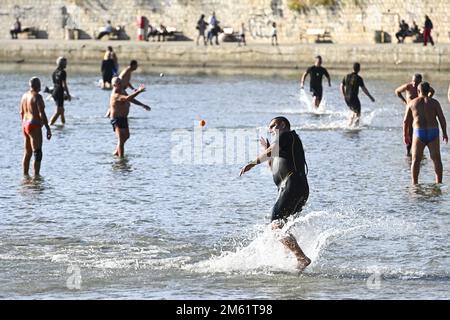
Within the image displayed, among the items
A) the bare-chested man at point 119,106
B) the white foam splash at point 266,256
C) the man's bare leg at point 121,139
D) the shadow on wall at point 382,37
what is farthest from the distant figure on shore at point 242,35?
the white foam splash at point 266,256

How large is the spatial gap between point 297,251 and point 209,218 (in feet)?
12.3

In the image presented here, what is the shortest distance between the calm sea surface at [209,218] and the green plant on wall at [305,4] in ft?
93.3

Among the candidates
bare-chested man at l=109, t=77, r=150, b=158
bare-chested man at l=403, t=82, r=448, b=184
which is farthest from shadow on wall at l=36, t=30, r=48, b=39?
bare-chested man at l=403, t=82, r=448, b=184

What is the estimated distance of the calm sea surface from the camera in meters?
13.5

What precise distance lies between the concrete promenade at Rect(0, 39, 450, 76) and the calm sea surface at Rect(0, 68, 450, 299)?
17175 mm

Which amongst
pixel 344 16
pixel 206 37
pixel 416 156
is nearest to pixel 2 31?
pixel 206 37

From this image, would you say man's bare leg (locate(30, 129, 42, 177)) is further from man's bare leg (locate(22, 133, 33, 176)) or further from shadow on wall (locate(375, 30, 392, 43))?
shadow on wall (locate(375, 30, 392, 43))

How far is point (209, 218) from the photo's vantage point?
17.4m

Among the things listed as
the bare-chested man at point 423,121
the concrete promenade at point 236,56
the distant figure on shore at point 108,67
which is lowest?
the concrete promenade at point 236,56

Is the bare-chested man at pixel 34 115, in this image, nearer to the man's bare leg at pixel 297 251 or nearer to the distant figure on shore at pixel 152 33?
the man's bare leg at pixel 297 251

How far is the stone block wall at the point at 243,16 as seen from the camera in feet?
184

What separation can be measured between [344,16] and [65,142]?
3307 centimetres

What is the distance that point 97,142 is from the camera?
84.9 feet

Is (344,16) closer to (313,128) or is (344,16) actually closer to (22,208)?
(313,128)
